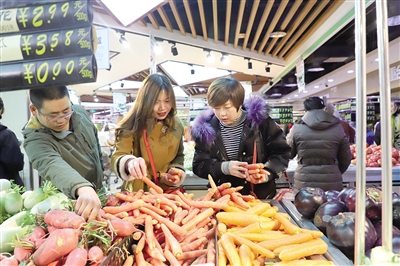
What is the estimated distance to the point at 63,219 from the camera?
1.08 meters

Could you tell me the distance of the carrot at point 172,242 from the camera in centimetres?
119

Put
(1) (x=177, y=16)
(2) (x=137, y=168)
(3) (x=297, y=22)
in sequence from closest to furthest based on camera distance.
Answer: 1. (2) (x=137, y=168)
2. (1) (x=177, y=16)
3. (3) (x=297, y=22)

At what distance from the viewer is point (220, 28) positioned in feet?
20.2

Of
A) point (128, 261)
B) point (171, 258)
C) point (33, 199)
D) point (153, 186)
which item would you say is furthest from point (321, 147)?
point (33, 199)

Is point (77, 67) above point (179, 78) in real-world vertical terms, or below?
below

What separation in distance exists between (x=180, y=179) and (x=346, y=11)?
14.3 feet

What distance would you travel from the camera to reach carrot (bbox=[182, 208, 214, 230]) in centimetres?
140

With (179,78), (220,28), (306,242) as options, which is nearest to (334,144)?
(306,242)

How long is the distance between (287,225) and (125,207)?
0.76 metres

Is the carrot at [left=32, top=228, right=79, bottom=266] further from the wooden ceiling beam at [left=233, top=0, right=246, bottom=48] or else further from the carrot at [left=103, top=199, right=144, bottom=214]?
the wooden ceiling beam at [left=233, top=0, right=246, bottom=48]

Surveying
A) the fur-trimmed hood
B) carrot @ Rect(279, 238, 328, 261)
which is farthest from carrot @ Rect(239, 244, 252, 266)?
the fur-trimmed hood

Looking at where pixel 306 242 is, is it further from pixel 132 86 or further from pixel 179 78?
pixel 132 86

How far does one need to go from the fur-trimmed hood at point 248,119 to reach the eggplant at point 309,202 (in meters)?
0.78

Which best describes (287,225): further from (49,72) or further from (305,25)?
(305,25)
